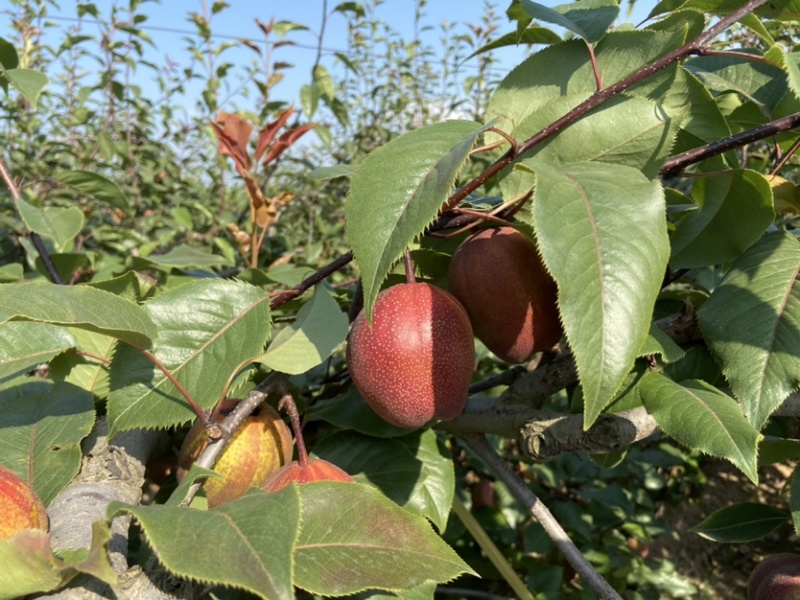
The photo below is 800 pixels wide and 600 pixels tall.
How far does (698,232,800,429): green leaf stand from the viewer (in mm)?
620

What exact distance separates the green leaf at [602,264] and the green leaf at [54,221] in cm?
101

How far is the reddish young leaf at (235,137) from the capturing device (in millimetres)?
1554

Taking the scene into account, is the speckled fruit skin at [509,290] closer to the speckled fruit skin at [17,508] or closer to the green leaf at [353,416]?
the green leaf at [353,416]

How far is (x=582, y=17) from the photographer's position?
679mm

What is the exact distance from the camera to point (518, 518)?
1.75 metres

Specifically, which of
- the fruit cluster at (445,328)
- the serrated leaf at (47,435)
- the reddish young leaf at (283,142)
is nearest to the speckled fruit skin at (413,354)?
the fruit cluster at (445,328)

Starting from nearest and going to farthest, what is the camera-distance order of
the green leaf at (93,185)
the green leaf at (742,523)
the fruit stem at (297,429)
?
the fruit stem at (297,429)
the green leaf at (742,523)
the green leaf at (93,185)

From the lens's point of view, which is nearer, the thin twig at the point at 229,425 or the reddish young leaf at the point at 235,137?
the thin twig at the point at 229,425

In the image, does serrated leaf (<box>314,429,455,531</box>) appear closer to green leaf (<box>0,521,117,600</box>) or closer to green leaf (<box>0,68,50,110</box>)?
green leaf (<box>0,521,117,600</box>)

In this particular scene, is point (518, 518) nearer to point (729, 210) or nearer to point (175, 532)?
point (729, 210)

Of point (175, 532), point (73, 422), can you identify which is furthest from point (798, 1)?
point (73, 422)

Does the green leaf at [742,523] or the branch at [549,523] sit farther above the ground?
the branch at [549,523]

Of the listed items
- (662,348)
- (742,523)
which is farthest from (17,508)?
(742,523)

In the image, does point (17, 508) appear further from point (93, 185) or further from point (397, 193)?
point (93, 185)
